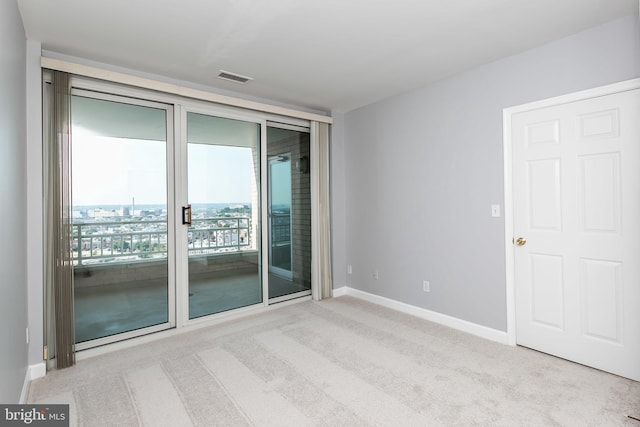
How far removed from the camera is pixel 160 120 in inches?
135

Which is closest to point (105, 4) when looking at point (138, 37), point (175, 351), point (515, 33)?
point (138, 37)

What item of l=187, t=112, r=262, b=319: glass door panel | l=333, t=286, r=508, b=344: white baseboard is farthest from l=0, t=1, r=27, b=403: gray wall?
l=333, t=286, r=508, b=344: white baseboard

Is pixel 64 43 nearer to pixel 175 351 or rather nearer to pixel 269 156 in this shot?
pixel 269 156

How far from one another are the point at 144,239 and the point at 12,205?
139cm

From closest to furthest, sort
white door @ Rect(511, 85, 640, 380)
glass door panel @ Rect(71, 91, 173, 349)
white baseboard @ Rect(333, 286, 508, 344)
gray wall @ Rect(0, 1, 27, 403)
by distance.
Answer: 1. gray wall @ Rect(0, 1, 27, 403)
2. white door @ Rect(511, 85, 640, 380)
3. glass door panel @ Rect(71, 91, 173, 349)
4. white baseboard @ Rect(333, 286, 508, 344)

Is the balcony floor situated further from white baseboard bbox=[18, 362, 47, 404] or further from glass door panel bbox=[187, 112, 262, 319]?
white baseboard bbox=[18, 362, 47, 404]

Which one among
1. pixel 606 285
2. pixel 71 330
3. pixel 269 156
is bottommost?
pixel 71 330

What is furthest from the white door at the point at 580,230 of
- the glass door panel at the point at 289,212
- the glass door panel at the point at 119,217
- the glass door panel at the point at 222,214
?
the glass door panel at the point at 119,217

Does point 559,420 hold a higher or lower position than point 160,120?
lower

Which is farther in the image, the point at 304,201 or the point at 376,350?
the point at 304,201

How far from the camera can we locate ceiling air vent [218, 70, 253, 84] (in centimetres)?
335

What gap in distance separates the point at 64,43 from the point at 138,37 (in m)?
0.64

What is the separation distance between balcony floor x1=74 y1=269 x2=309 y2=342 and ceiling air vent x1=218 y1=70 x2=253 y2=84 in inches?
83.6

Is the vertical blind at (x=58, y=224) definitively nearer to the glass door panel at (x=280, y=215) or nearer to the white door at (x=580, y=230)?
the glass door panel at (x=280, y=215)
